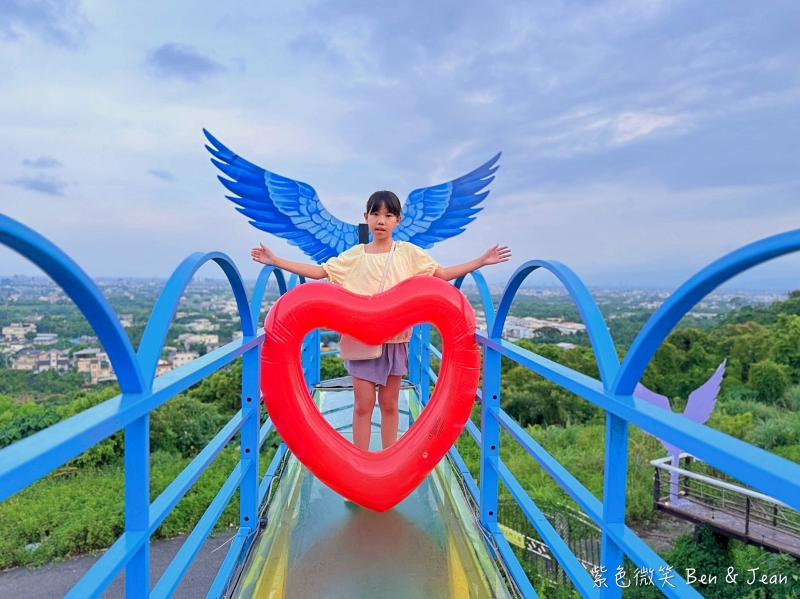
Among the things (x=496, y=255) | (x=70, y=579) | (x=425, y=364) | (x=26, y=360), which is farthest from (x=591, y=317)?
(x=26, y=360)

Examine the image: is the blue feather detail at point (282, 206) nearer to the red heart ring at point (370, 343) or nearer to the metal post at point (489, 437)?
the red heart ring at point (370, 343)

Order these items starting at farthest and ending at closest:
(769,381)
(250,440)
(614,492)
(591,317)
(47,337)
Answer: (769,381), (47,337), (250,440), (591,317), (614,492)

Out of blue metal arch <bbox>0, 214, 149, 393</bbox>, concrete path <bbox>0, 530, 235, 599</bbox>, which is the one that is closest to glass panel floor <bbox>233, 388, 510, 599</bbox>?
blue metal arch <bbox>0, 214, 149, 393</bbox>

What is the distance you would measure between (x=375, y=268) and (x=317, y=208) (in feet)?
4.79

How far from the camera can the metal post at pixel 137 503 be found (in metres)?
1.00

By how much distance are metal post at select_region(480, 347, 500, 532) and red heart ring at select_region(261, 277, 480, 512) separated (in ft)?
0.25

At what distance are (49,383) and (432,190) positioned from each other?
678 inches

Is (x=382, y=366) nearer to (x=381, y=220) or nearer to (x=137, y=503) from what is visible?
(x=381, y=220)

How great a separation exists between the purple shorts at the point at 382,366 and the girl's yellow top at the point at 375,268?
6 cm

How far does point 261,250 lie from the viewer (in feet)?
7.20

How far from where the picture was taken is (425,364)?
366 centimetres

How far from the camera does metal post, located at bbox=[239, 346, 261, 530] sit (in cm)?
203

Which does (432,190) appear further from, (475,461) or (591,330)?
(475,461)

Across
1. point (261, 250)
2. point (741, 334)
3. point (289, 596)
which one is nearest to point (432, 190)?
point (261, 250)
